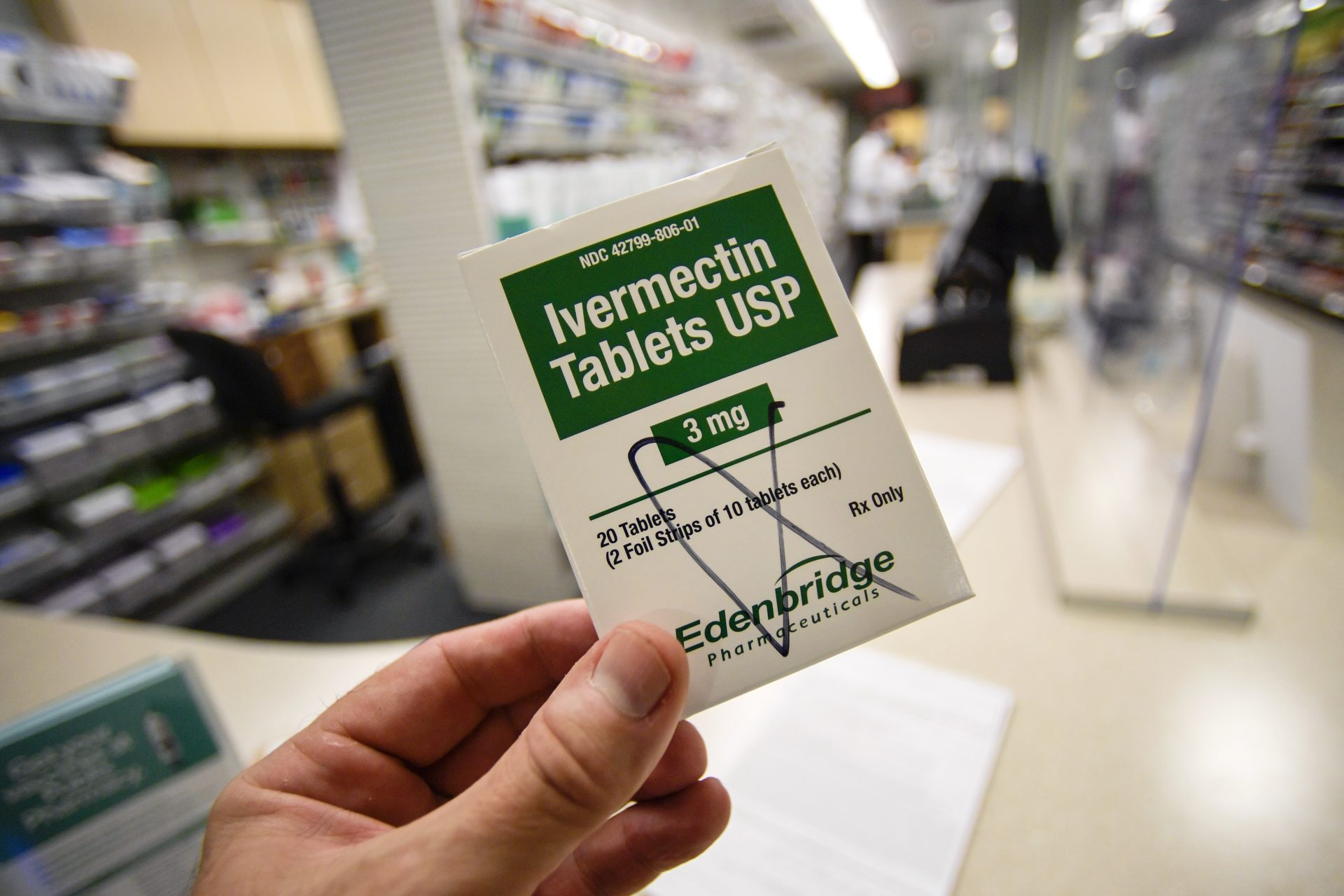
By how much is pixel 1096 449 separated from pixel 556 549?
6.36ft

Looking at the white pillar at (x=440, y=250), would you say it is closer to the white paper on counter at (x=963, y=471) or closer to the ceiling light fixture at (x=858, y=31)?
the white paper on counter at (x=963, y=471)

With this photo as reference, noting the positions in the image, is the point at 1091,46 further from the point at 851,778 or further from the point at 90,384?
the point at 90,384

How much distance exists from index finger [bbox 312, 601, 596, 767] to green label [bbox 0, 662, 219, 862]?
26cm

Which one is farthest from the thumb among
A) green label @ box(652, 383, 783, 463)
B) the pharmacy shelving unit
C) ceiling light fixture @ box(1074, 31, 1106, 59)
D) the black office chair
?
the pharmacy shelving unit

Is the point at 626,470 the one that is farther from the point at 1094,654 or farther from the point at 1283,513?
the point at 1283,513

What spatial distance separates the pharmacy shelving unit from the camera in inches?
99.4

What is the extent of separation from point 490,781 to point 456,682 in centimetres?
27

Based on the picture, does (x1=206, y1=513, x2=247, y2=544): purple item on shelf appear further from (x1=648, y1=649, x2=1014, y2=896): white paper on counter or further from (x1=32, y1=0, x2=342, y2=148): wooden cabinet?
(x1=648, y1=649, x2=1014, y2=896): white paper on counter

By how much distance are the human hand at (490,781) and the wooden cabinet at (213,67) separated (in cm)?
280

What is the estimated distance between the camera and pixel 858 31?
195 inches

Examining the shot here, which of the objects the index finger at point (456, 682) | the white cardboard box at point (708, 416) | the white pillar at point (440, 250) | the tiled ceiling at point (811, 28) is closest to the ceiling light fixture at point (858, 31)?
the tiled ceiling at point (811, 28)

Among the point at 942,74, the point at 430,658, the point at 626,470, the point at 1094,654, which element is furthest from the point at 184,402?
the point at 942,74

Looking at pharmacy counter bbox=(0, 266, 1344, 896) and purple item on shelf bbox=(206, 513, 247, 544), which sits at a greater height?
purple item on shelf bbox=(206, 513, 247, 544)

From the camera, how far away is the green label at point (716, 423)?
504 mm
